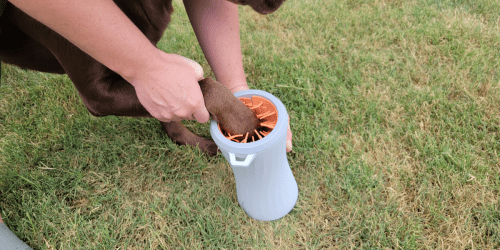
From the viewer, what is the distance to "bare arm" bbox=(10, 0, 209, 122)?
0.81 meters

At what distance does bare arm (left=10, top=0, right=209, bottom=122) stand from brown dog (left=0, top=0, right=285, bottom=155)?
0.09 meters

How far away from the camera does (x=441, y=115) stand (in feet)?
5.70

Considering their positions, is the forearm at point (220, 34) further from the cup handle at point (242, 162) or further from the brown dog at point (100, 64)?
the cup handle at point (242, 162)

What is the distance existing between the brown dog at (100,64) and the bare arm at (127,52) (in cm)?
9

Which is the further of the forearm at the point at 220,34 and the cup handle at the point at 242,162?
the forearm at the point at 220,34

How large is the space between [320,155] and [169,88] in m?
0.93

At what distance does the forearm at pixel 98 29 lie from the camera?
0.80 meters

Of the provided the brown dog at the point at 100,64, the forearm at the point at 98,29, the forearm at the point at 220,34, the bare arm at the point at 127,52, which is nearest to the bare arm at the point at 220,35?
the forearm at the point at 220,34

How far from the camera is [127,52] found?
906mm

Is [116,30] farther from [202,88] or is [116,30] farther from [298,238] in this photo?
[298,238]

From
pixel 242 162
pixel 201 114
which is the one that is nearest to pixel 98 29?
pixel 201 114

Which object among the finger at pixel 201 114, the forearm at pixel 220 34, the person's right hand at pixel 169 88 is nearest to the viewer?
the person's right hand at pixel 169 88

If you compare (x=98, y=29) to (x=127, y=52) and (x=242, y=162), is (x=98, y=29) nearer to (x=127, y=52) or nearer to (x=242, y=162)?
(x=127, y=52)

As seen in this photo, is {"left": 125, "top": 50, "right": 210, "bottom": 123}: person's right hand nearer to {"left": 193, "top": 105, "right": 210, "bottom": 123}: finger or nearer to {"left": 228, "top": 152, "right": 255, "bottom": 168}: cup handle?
{"left": 193, "top": 105, "right": 210, "bottom": 123}: finger
